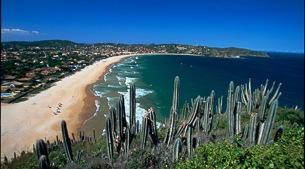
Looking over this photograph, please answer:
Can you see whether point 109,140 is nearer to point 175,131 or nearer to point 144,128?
point 144,128

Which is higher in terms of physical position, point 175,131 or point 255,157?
Answer: point 255,157

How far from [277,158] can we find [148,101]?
3101 centimetres

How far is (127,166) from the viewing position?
8.56 meters

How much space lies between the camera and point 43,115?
29.7 meters

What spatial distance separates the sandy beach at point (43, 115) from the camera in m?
22.7

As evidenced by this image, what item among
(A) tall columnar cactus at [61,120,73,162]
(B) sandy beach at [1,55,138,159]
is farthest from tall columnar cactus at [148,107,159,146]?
(B) sandy beach at [1,55,138,159]

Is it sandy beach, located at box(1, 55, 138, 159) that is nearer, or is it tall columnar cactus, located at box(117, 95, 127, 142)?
tall columnar cactus, located at box(117, 95, 127, 142)

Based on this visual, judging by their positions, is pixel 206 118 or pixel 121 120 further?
pixel 206 118

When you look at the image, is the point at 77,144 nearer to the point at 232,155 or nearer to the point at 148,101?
the point at 232,155

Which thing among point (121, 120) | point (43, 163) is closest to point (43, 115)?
point (121, 120)

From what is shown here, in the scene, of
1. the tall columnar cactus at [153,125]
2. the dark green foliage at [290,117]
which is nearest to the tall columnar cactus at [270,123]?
the tall columnar cactus at [153,125]

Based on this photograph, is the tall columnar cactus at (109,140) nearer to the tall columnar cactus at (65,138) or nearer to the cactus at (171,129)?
the tall columnar cactus at (65,138)

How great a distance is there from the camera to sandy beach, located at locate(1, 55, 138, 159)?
22.7 metres

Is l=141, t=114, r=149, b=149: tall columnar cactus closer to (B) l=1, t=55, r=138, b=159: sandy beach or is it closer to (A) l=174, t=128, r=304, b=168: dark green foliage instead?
(A) l=174, t=128, r=304, b=168: dark green foliage
